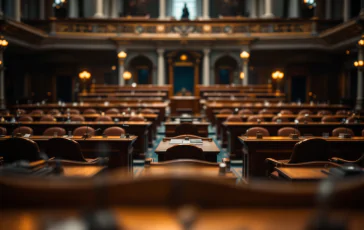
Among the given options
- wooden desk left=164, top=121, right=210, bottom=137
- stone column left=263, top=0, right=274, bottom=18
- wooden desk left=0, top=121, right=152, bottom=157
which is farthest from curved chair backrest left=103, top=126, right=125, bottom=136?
stone column left=263, top=0, right=274, bottom=18

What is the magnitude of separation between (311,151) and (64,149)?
307cm

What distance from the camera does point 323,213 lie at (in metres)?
1.41

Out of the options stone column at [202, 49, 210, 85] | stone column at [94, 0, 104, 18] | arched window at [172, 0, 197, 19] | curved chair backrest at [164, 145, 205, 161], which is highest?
arched window at [172, 0, 197, 19]

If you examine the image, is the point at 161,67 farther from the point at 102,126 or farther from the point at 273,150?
the point at 273,150

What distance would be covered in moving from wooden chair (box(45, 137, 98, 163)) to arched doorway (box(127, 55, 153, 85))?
16146mm

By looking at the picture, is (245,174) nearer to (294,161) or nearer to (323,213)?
(294,161)

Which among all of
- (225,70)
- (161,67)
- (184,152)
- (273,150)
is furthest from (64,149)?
(225,70)

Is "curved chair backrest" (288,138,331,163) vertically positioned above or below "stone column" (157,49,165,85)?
below

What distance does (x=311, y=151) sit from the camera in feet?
14.2

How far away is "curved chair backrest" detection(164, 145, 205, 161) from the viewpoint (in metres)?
3.97

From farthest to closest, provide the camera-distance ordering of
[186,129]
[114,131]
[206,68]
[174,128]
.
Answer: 1. [206,68]
2. [174,128]
3. [186,129]
4. [114,131]

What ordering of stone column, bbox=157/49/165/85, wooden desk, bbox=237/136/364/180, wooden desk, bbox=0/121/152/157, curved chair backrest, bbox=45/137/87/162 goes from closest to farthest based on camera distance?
curved chair backrest, bbox=45/137/87/162
wooden desk, bbox=237/136/364/180
wooden desk, bbox=0/121/152/157
stone column, bbox=157/49/165/85

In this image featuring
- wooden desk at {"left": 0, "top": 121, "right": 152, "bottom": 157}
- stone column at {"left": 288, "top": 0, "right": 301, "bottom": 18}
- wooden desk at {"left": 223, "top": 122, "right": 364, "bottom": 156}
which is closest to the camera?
wooden desk at {"left": 0, "top": 121, "right": 152, "bottom": 157}

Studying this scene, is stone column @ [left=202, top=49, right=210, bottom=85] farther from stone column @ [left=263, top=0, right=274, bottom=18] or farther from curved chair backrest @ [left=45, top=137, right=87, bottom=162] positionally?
curved chair backrest @ [left=45, top=137, right=87, bottom=162]
